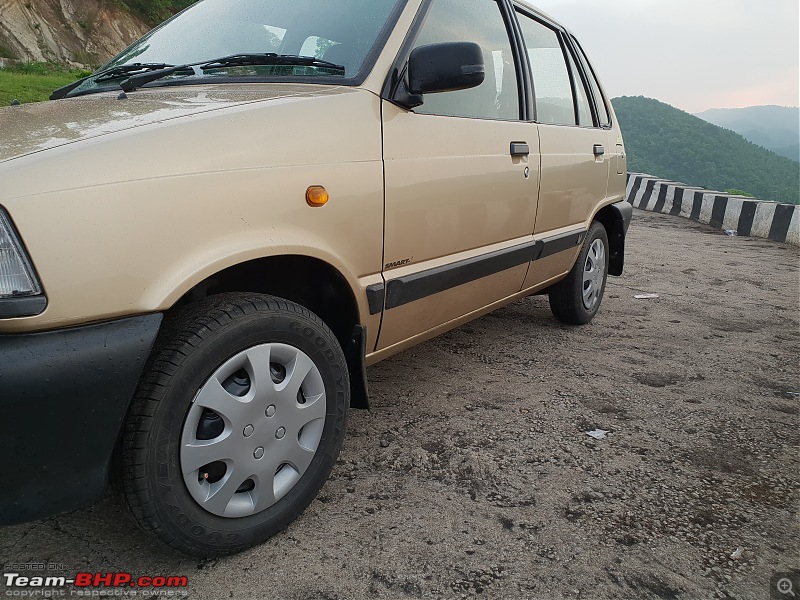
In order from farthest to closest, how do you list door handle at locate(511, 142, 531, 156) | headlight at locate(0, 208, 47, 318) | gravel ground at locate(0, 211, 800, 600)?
1. door handle at locate(511, 142, 531, 156)
2. gravel ground at locate(0, 211, 800, 600)
3. headlight at locate(0, 208, 47, 318)

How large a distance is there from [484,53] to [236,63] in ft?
3.61

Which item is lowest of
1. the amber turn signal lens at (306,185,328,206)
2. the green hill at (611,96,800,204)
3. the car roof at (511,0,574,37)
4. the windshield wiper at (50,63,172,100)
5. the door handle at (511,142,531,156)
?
the green hill at (611,96,800,204)

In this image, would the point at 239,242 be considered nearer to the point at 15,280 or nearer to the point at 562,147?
Result: the point at 15,280

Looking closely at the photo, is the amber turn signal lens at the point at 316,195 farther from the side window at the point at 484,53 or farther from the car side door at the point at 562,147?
the car side door at the point at 562,147

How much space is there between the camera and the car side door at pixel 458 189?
2121 mm

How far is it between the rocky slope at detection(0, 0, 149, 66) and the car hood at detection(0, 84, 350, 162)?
2056cm

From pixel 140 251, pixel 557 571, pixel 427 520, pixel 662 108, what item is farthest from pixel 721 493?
pixel 662 108

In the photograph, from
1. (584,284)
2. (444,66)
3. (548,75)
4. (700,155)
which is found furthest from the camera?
(700,155)

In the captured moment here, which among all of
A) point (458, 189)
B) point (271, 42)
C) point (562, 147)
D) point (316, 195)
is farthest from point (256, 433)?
point (562, 147)

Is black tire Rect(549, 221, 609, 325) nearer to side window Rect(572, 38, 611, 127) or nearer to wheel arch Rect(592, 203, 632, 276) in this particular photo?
wheel arch Rect(592, 203, 632, 276)

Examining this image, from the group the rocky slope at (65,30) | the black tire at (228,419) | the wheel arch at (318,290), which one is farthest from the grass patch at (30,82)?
the black tire at (228,419)

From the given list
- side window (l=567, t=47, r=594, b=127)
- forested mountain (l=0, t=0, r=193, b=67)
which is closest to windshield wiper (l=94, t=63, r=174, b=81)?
side window (l=567, t=47, r=594, b=127)

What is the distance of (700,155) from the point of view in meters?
41.6

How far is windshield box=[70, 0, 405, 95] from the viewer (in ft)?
6.98
